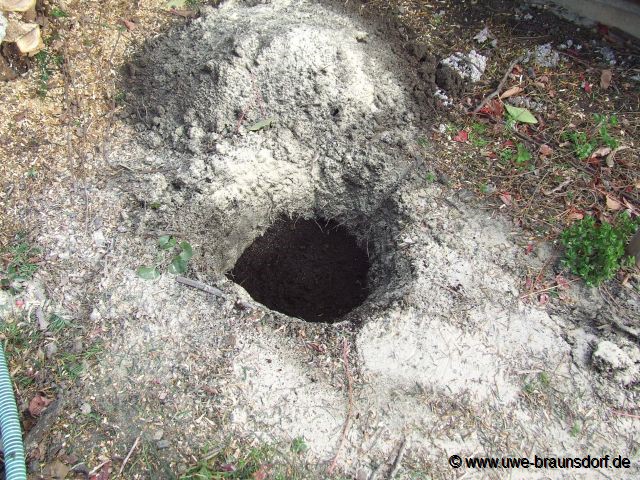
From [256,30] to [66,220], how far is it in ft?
5.41

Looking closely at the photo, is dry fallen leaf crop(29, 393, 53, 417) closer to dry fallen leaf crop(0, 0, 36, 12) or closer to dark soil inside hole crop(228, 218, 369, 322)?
dark soil inside hole crop(228, 218, 369, 322)

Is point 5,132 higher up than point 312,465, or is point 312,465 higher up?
point 5,132

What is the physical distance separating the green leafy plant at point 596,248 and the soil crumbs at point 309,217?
0.34 ft

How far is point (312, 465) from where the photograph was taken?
241 centimetres

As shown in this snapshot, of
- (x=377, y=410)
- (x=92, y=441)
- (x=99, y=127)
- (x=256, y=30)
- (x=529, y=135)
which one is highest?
(x=256, y=30)

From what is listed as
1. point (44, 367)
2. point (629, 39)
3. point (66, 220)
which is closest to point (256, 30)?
A: point (66, 220)

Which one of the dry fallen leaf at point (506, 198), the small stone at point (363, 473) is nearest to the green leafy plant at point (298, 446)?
the small stone at point (363, 473)

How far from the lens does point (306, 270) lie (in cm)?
349

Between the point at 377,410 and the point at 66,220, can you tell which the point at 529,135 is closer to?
the point at 377,410

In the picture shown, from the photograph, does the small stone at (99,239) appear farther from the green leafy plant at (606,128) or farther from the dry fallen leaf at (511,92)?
the green leafy plant at (606,128)

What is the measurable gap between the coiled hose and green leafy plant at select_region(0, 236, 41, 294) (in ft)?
1.52

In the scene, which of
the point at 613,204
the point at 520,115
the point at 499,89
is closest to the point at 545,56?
the point at 499,89

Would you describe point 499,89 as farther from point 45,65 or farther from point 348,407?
point 45,65

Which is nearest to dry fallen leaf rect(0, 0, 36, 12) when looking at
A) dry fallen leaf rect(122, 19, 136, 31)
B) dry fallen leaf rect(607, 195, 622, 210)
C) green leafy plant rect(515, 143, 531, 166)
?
dry fallen leaf rect(122, 19, 136, 31)
